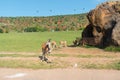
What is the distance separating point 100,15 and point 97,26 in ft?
2.93

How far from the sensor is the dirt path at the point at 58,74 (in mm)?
17141

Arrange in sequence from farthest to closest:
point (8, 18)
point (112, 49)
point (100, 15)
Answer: point (8, 18), point (100, 15), point (112, 49)

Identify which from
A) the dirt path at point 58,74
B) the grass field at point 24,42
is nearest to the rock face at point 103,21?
the grass field at point 24,42

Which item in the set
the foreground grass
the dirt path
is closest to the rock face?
the foreground grass

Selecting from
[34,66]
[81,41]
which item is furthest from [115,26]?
[34,66]

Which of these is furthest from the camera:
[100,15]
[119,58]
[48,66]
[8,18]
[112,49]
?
[8,18]

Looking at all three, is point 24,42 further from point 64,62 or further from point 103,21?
point 64,62

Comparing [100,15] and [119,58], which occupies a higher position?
[100,15]

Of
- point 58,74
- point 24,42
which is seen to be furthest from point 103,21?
point 24,42

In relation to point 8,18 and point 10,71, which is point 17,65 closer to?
point 10,71

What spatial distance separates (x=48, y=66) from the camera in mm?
20281

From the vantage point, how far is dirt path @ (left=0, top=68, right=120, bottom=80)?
17141 mm

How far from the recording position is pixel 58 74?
18047 millimetres

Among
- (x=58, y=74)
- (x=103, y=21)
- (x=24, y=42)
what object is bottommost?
(x=58, y=74)
